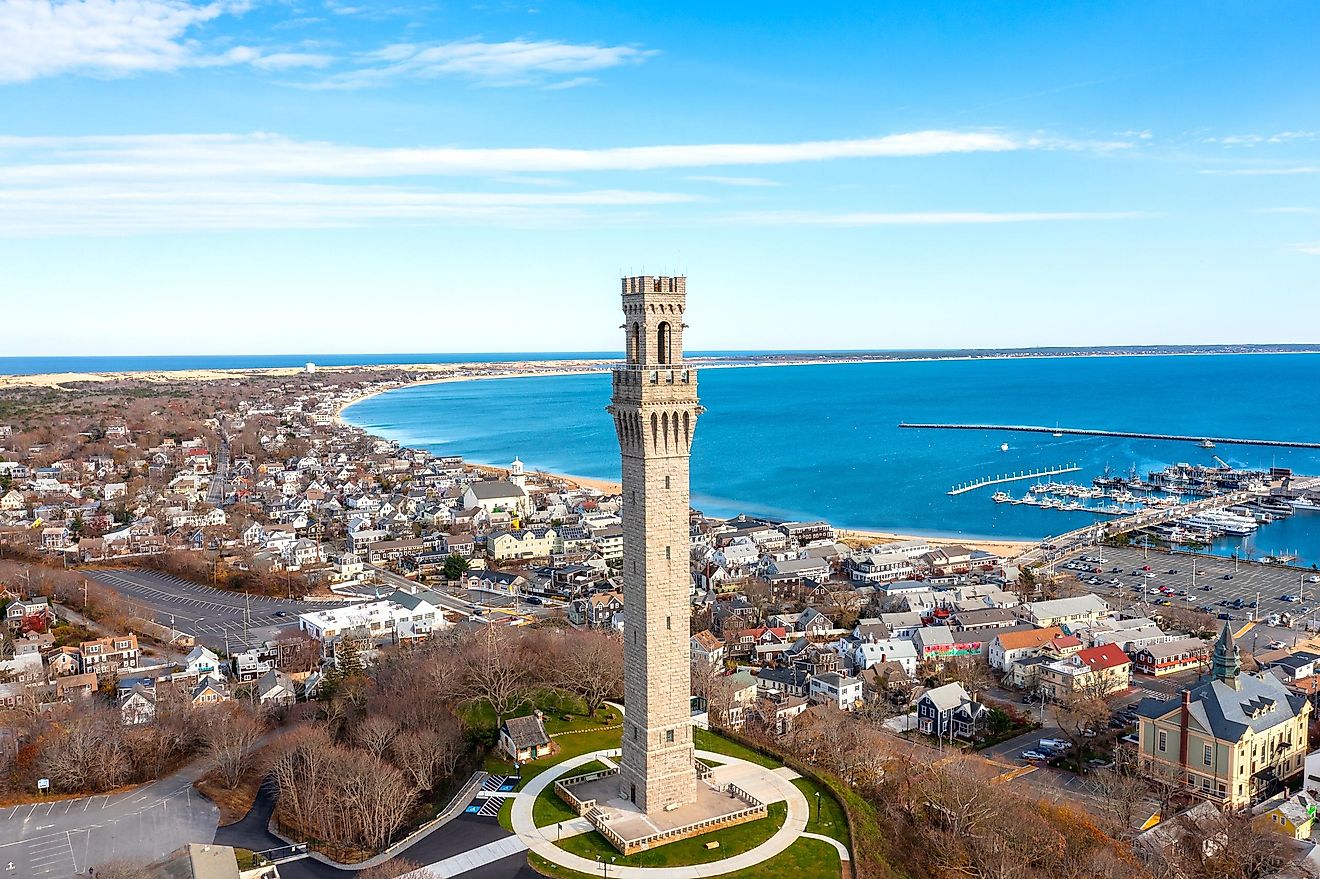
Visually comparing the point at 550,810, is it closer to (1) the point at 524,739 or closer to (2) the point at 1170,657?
(1) the point at 524,739

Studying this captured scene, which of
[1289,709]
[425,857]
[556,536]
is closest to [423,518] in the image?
[556,536]

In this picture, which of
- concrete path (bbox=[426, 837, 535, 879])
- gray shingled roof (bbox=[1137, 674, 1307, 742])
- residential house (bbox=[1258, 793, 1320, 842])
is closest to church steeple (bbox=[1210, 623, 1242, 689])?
gray shingled roof (bbox=[1137, 674, 1307, 742])


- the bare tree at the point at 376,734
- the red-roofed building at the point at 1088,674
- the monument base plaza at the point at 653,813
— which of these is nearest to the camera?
the monument base plaza at the point at 653,813

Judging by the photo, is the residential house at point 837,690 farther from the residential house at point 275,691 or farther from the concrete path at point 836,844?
the residential house at point 275,691

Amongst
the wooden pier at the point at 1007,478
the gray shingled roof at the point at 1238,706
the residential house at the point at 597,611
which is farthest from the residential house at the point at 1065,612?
the wooden pier at the point at 1007,478

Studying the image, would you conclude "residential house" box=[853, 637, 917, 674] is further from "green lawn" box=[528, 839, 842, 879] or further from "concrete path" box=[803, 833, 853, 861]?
"green lawn" box=[528, 839, 842, 879]

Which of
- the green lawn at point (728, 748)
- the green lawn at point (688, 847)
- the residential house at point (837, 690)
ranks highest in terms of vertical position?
the green lawn at point (688, 847)
